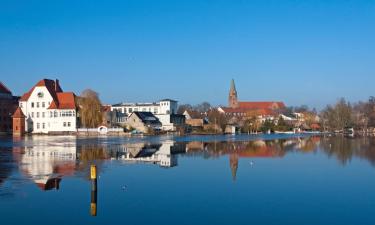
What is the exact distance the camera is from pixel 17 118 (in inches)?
3100

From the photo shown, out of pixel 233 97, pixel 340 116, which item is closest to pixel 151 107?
pixel 340 116

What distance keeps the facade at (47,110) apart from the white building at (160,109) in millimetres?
19550

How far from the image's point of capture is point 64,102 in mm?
82250

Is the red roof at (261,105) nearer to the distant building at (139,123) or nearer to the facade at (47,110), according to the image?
the distant building at (139,123)

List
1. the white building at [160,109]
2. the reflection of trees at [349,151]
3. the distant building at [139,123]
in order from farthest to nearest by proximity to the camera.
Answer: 1. the white building at [160,109]
2. the distant building at [139,123]
3. the reflection of trees at [349,151]

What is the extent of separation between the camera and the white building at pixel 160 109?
98688 mm

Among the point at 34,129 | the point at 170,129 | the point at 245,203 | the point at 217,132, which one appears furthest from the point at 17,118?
the point at 245,203

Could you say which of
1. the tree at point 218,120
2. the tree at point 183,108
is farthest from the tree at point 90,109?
the tree at point 183,108

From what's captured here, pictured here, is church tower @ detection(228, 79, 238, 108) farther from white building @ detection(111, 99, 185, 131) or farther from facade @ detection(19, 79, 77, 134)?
facade @ detection(19, 79, 77, 134)

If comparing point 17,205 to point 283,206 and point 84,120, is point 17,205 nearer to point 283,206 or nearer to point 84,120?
point 283,206

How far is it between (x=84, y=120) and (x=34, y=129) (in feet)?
41.0

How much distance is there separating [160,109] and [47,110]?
3008 cm

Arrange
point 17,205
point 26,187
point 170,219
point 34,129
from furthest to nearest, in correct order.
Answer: point 34,129 → point 26,187 → point 17,205 → point 170,219

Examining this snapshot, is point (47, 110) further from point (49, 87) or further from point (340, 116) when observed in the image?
point (340, 116)
